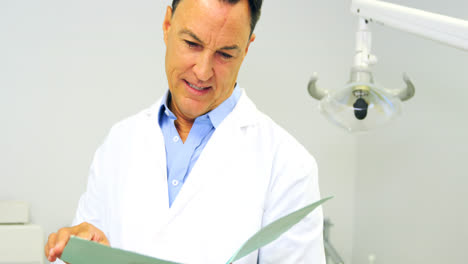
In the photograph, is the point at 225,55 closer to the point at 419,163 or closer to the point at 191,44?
the point at 191,44

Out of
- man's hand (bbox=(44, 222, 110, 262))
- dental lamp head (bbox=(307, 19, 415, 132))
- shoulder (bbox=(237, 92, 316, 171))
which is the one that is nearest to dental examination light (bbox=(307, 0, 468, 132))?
dental lamp head (bbox=(307, 19, 415, 132))

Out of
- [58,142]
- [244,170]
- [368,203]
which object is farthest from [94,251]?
[368,203]

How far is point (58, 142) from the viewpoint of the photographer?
2.22m

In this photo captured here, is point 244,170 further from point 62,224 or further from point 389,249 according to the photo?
point 389,249

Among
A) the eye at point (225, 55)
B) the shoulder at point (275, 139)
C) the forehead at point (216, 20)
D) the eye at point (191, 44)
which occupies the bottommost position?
the shoulder at point (275, 139)

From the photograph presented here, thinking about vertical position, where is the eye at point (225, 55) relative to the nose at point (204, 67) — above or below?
above

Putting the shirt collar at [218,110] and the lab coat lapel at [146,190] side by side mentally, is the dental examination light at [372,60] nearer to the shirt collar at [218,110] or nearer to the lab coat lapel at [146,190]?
the shirt collar at [218,110]

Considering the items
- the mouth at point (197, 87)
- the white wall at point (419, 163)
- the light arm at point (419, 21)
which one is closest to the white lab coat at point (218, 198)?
the mouth at point (197, 87)

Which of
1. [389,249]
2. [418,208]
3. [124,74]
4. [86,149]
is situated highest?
[124,74]

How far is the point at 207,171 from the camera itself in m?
1.22

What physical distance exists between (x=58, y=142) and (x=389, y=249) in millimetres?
1500

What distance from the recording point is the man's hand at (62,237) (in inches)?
32.2

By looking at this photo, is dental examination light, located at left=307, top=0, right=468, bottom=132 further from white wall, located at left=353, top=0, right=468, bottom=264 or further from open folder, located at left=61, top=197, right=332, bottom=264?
white wall, located at left=353, top=0, right=468, bottom=264

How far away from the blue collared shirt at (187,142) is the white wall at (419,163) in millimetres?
1185
